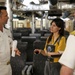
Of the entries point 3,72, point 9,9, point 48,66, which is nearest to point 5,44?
point 3,72

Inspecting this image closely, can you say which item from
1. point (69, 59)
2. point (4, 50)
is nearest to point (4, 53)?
point (4, 50)

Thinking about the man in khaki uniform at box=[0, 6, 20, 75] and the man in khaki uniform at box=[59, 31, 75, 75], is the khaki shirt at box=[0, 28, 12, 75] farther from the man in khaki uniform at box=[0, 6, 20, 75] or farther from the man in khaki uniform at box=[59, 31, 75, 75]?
the man in khaki uniform at box=[59, 31, 75, 75]

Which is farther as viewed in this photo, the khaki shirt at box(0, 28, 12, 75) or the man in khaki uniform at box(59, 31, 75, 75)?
the khaki shirt at box(0, 28, 12, 75)

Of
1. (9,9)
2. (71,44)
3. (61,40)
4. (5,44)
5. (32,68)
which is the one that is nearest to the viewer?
(71,44)

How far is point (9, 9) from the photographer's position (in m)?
3.84

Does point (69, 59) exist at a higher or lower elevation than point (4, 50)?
higher

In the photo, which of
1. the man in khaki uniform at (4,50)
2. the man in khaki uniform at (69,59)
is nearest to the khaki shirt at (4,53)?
the man in khaki uniform at (4,50)

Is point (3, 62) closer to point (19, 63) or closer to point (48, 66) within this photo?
point (48, 66)

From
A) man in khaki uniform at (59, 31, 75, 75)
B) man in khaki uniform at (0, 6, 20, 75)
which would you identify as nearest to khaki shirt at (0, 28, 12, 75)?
man in khaki uniform at (0, 6, 20, 75)

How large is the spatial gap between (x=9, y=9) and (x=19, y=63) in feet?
3.59

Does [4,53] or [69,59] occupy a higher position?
[69,59]

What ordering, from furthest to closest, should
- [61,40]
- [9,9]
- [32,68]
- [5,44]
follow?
1. [9,9]
2. [32,68]
3. [61,40]
4. [5,44]

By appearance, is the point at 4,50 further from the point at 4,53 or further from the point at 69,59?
the point at 69,59

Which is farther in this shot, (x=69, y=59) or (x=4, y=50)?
(x=4, y=50)
